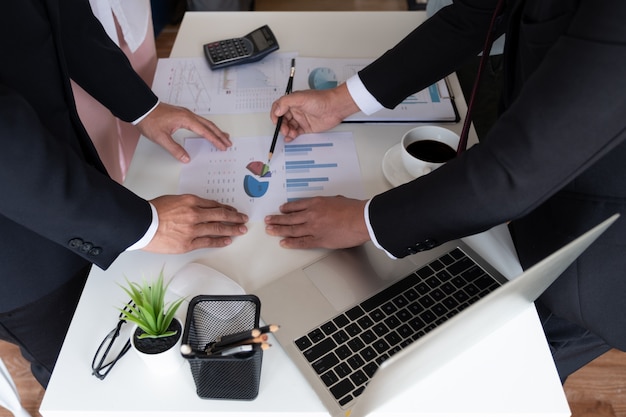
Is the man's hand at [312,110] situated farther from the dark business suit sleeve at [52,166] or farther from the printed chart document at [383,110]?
the dark business suit sleeve at [52,166]

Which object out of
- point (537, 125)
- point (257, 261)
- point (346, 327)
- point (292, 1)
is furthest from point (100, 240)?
point (292, 1)

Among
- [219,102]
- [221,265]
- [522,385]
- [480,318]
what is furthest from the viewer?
[219,102]

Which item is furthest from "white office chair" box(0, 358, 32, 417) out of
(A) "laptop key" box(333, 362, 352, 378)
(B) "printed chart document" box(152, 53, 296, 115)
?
(A) "laptop key" box(333, 362, 352, 378)

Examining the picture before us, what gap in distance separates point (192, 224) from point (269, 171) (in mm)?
226

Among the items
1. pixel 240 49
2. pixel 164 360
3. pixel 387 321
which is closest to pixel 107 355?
pixel 164 360

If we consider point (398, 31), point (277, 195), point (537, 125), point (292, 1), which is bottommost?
point (292, 1)

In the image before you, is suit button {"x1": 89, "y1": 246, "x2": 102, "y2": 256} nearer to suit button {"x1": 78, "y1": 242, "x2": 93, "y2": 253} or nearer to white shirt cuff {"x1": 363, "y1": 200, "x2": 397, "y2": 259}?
suit button {"x1": 78, "y1": 242, "x2": 93, "y2": 253}

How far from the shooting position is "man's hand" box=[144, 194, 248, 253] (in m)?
0.88

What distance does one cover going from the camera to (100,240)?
813 mm

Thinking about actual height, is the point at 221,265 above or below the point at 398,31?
below

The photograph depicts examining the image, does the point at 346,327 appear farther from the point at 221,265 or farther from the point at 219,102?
the point at 219,102

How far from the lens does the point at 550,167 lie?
67 cm

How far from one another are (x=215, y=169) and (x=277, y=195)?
0.15 meters

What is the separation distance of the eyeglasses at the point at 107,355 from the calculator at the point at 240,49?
2.47 ft
